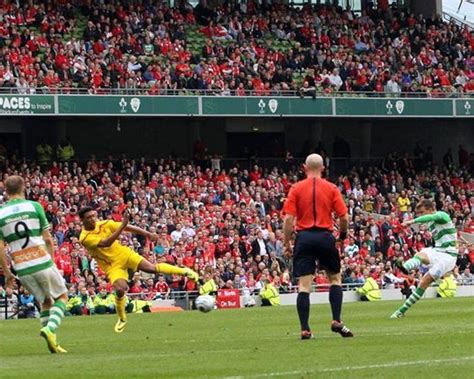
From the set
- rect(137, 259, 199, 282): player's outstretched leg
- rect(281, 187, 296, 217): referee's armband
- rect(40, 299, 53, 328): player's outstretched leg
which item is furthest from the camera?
rect(137, 259, 199, 282): player's outstretched leg

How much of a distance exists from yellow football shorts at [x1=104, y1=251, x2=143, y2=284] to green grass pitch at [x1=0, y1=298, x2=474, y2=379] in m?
0.88

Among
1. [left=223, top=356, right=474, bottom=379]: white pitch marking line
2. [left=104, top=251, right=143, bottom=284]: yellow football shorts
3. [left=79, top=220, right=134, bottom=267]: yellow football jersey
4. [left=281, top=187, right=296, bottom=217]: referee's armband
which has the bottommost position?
[left=104, top=251, right=143, bottom=284]: yellow football shorts

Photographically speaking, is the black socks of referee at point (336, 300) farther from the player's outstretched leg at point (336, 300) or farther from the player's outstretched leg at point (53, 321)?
the player's outstretched leg at point (53, 321)

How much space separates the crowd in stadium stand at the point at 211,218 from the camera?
33.8 m

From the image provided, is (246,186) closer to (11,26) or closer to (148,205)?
(148,205)

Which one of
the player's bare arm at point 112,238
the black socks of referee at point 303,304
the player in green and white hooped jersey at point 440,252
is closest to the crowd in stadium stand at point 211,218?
the player in green and white hooped jersey at point 440,252

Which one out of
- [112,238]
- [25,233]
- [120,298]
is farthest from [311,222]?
[120,298]

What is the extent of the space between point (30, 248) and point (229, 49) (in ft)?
102

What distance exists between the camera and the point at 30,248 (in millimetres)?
14312

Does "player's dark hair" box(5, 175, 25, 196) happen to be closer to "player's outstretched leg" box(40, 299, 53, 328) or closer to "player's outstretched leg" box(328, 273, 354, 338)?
"player's outstretched leg" box(40, 299, 53, 328)

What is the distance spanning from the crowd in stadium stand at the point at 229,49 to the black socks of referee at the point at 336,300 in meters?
24.6

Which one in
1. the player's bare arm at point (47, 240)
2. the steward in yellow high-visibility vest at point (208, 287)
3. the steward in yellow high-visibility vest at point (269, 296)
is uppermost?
the player's bare arm at point (47, 240)

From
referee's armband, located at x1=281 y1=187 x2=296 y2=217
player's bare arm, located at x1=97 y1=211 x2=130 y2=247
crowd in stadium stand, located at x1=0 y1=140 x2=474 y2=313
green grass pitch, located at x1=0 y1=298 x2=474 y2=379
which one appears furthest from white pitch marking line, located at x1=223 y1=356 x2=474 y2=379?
crowd in stadium stand, located at x1=0 y1=140 x2=474 y2=313

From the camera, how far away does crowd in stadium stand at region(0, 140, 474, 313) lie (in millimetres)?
33844
